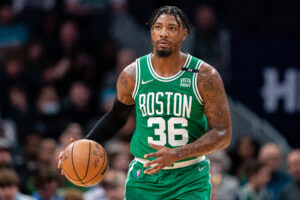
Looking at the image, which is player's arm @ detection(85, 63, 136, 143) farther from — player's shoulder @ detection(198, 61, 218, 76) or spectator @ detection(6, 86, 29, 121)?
spectator @ detection(6, 86, 29, 121)

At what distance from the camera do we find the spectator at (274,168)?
11422mm

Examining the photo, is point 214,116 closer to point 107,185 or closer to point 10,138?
point 107,185

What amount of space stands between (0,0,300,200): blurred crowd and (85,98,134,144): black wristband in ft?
8.72

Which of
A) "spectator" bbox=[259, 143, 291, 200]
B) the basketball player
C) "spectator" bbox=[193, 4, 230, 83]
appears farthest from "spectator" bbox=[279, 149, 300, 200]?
the basketball player

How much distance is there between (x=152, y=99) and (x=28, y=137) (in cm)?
581

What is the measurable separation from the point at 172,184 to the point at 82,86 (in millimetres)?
6921

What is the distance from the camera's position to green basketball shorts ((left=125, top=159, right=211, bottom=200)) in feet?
20.9

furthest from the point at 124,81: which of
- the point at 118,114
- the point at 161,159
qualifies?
the point at 161,159

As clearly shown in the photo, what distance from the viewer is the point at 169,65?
659 centimetres

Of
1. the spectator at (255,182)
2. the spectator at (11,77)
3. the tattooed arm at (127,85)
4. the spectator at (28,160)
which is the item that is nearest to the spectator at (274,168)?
the spectator at (255,182)

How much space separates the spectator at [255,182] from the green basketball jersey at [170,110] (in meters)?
4.20

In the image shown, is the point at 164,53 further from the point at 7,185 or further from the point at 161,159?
the point at 7,185

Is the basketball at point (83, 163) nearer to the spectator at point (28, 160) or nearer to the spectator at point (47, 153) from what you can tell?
the spectator at point (28, 160)

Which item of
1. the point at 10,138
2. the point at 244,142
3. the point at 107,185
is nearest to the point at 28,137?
the point at 10,138
